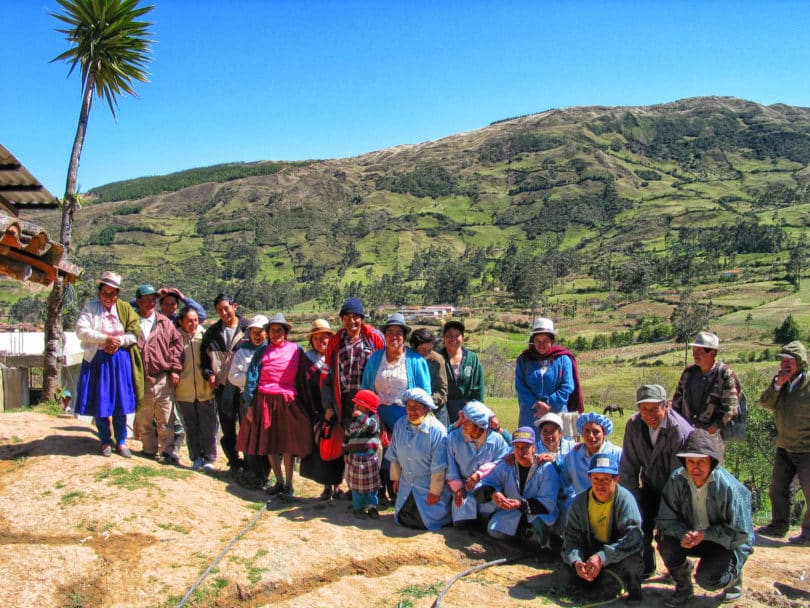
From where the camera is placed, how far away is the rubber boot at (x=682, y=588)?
14.2 ft

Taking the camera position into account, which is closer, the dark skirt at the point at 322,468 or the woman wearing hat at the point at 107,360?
the woman wearing hat at the point at 107,360

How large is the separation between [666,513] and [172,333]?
5.00 metres

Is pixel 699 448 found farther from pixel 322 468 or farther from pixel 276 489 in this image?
pixel 276 489

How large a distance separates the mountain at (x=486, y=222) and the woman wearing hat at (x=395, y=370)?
80821 millimetres

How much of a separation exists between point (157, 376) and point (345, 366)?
2.03 metres

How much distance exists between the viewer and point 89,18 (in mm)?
9047

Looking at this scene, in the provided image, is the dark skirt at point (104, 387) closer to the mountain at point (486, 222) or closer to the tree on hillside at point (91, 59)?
the tree on hillside at point (91, 59)

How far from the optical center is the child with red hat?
19.1 ft

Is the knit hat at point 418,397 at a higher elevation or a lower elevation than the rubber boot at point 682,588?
higher

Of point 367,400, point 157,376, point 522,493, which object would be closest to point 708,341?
point 522,493

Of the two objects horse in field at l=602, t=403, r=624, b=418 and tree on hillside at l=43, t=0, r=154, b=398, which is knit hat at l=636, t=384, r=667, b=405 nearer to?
tree on hillside at l=43, t=0, r=154, b=398

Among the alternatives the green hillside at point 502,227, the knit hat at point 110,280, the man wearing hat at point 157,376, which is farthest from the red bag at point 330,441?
the green hillside at point 502,227

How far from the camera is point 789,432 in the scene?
18.8 ft

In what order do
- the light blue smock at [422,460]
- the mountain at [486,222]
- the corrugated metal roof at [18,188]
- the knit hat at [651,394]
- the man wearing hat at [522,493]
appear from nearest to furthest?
the knit hat at [651,394]
the man wearing hat at [522,493]
the light blue smock at [422,460]
the corrugated metal roof at [18,188]
the mountain at [486,222]
